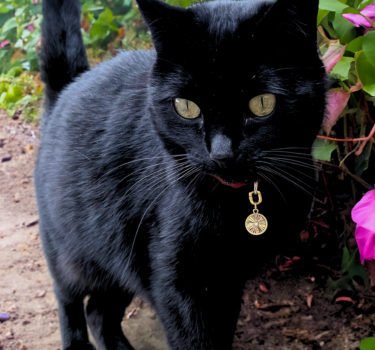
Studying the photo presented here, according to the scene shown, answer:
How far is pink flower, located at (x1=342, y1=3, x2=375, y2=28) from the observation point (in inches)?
43.1

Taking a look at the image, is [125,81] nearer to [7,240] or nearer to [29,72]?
[7,240]

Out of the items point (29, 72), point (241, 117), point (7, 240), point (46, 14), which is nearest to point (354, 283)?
point (241, 117)

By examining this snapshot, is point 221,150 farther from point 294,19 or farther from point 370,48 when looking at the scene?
point 370,48

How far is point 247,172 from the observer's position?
39.7 inches

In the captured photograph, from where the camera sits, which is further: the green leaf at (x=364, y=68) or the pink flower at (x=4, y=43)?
the pink flower at (x=4, y=43)

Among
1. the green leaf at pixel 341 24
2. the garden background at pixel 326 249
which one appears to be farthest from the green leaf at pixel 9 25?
the green leaf at pixel 341 24

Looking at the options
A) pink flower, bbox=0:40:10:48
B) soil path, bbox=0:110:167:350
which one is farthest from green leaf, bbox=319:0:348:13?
pink flower, bbox=0:40:10:48

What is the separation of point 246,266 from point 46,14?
1.09m

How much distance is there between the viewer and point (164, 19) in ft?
3.30

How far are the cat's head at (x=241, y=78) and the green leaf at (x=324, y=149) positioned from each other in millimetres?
298

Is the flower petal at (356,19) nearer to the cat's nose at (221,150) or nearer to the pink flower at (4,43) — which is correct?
the cat's nose at (221,150)

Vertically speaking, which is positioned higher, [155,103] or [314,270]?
[155,103]

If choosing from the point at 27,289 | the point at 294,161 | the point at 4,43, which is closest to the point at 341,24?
the point at 294,161

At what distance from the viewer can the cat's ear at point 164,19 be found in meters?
1.00
